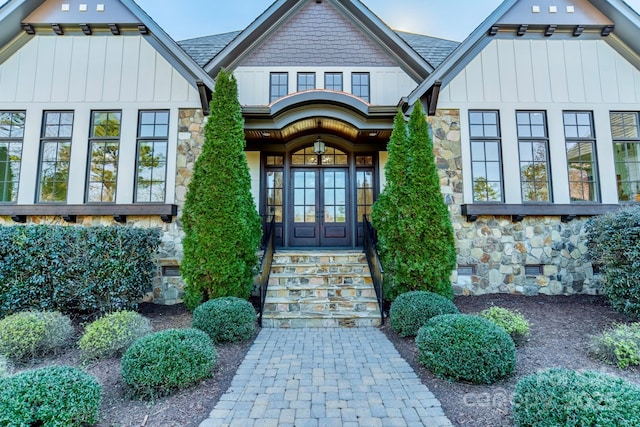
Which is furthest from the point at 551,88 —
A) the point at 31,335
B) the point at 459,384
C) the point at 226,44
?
the point at 31,335

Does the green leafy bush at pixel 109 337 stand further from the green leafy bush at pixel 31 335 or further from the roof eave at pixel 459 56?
the roof eave at pixel 459 56

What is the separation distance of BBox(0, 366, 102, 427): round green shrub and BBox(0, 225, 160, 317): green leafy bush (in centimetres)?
280

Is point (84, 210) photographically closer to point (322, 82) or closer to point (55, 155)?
point (55, 155)

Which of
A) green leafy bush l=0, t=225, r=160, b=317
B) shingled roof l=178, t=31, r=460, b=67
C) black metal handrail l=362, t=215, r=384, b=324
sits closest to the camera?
green leafy bush l=0, t=225, r=160, b=317

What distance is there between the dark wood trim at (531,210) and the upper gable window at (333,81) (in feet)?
12.5

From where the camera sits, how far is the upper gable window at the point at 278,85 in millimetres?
7742

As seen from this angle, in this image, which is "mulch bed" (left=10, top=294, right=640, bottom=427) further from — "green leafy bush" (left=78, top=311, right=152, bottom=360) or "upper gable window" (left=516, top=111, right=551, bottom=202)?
"upper gable window" (left=516, top=111, right=551, bottom=202)

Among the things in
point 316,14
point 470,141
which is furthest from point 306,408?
point 316,14

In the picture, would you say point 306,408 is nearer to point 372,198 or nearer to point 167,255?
point 167,255

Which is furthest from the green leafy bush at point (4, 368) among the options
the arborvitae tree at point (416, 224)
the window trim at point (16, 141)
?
the arborvitae tree at point (416, 224)

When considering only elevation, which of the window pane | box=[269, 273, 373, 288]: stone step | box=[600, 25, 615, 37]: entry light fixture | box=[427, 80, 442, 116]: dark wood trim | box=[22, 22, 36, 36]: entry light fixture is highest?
box=[600, 25, 615, 37]: entry light fixture

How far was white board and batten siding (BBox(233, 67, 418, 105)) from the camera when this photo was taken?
7.66m

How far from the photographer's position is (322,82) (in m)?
7.73

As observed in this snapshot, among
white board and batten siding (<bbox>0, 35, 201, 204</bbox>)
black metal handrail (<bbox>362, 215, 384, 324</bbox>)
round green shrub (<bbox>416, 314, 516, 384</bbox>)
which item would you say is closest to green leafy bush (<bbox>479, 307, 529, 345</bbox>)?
round green shrub (<bbox>416, 314, 516, 384</bbox>)
